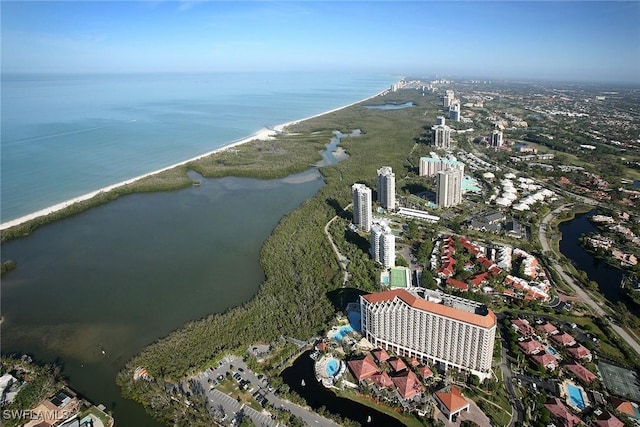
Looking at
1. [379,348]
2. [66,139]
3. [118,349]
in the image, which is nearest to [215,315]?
[118,349]

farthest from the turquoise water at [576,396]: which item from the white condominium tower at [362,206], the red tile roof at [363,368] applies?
the white condominium tower at [362,206]

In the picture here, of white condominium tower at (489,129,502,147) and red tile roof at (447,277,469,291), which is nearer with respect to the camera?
red tile roof at (447,277,469,291)

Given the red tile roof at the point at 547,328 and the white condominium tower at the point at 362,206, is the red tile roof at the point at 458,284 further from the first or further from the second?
the white condominium tower at the point at 362,206

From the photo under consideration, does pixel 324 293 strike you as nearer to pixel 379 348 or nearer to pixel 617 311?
pixel 379 348

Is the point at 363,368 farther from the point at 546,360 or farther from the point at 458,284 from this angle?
the point at 458,284

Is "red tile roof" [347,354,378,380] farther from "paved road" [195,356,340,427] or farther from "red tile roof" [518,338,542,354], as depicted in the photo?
"red tile roof" [518,338,542,354]

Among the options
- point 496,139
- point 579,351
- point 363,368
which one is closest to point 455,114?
point 496,139

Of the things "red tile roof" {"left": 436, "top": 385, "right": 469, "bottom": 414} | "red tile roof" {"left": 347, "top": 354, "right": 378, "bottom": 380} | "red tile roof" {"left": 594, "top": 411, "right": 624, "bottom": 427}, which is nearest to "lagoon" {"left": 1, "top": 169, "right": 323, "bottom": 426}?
"red tile roof" {"left": 347, "top": 354, "right": 378, "bottom": 380}
